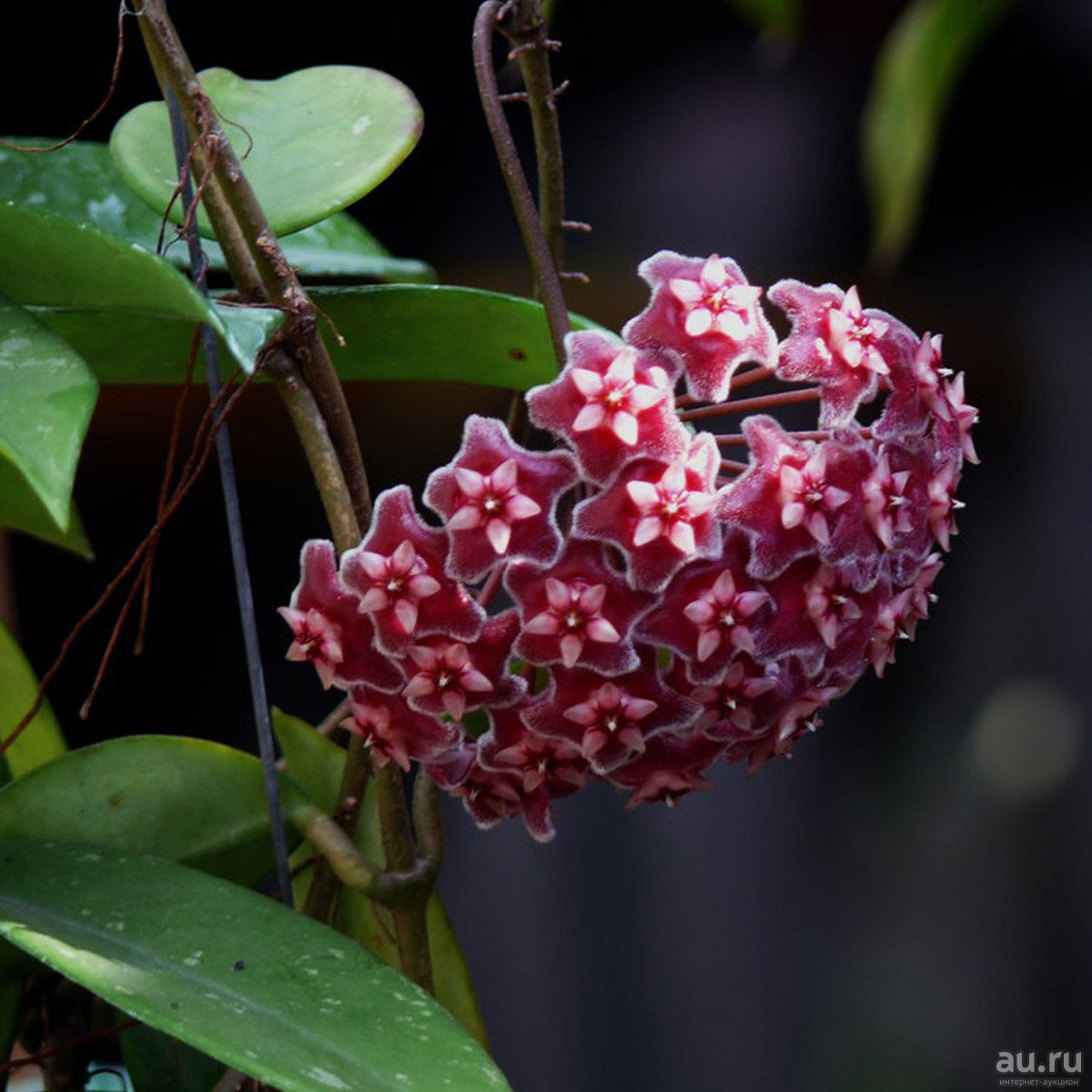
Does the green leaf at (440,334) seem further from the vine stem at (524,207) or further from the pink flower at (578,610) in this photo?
the pink flower at (578,610)

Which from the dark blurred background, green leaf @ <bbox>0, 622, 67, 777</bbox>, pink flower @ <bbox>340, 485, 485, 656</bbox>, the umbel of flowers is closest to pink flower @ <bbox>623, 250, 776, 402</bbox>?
the umbel of flowers

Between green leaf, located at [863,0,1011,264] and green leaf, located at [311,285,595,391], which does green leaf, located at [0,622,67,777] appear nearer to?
green leaf, located at [311,285,595,391]

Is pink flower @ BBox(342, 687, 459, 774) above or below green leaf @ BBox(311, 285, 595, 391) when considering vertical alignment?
below

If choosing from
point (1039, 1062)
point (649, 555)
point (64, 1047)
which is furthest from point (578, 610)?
point (1039, 1062)

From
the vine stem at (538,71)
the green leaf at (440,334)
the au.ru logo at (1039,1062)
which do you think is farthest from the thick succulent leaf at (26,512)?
the au.ru logo at (1039,1062)

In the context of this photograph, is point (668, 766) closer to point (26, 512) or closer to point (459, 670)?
point (459, 670)

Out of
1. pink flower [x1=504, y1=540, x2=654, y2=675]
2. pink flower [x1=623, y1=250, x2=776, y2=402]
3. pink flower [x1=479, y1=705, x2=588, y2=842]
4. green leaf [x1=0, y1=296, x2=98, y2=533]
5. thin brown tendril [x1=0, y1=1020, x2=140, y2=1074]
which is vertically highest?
green leaf [x1=0, y1=296, x2=98, y2=533]

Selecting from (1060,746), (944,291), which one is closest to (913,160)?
(944,291)
